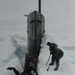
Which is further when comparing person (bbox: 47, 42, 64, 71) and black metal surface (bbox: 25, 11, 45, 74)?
black metal surface (bbox: 25, 11, 45, 74)

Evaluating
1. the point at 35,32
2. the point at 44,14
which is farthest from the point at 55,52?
the point at 44,14

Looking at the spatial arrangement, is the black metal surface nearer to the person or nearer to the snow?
the person

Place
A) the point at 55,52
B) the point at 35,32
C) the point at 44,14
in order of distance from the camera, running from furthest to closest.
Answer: the point at 44,14, the point at 35,32, the point at 55,52

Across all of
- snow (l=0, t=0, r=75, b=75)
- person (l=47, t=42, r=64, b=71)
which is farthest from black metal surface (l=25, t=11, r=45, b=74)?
snow (l=0, t=0, r=75, b=75)

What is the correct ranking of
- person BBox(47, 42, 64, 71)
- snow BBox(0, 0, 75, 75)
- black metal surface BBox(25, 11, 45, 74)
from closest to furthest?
person BBox(47, 42, 64, 71), black metal surface BBox(25, 11, 45, 74), snow BBox(0, 0, 75, 75)

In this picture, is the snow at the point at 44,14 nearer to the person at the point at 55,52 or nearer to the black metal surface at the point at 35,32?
the black metal surface at the point at 35,32

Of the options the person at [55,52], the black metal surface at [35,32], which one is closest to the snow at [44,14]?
the black metal surface at [35,32]

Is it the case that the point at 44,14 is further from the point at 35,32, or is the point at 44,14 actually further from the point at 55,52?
the point at 55,52

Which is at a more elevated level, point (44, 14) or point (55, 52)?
point (44, 14)

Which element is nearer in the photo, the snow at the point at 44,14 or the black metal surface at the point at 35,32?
the black metal surface at the point at 35,32

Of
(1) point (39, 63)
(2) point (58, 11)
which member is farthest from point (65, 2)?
(1) point (39, 63)

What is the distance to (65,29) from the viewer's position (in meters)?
14.8

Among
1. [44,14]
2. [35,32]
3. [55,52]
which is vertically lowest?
[55,52]

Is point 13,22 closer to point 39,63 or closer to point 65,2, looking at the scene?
point 65,2
